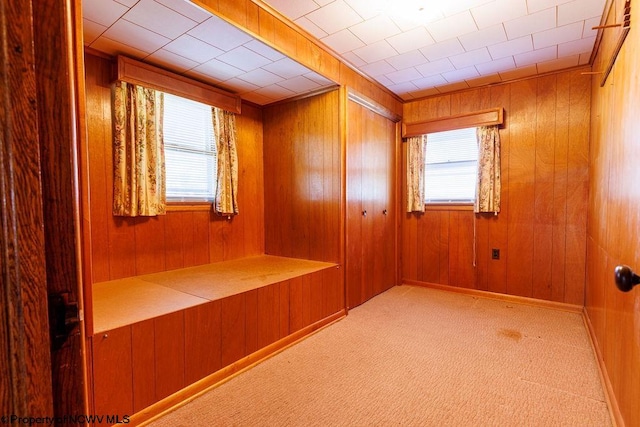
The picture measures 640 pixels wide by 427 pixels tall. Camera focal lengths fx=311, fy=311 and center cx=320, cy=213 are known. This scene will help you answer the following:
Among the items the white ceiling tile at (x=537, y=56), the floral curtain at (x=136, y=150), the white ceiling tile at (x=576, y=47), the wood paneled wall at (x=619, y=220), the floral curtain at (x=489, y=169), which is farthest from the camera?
the floral curtain at (x=489, y=169)

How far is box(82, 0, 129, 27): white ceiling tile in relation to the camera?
1.74 m

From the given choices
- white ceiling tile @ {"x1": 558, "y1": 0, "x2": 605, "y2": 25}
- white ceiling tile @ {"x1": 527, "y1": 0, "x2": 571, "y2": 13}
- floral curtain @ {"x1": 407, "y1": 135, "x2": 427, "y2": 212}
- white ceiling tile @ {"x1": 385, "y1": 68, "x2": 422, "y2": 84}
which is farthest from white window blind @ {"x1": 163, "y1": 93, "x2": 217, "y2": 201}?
white ceiling tile @ {"x1": 558, "y1": 0, "x2": 605, "y2": 25}

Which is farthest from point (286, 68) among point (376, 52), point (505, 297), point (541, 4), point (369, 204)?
point (505, 297)

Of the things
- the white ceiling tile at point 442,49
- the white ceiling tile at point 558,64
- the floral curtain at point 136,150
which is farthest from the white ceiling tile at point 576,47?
the floral curtain at point 136,150

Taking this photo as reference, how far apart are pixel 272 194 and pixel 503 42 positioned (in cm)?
255

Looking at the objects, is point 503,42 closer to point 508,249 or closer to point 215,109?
point 508,249

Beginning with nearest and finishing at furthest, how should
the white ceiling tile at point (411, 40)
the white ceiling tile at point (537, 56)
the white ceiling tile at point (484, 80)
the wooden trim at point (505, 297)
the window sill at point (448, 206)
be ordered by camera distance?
the white ceiling tile at point (411, 40) < the white ceiling tile at point (537, 56) < the wooden trim at point (505, 297) < the white ceiling tile at point (484, 80) < the window sill at point (448, 206)

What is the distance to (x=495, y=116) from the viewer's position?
336 cm

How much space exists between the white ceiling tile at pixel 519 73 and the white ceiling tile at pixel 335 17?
185cm

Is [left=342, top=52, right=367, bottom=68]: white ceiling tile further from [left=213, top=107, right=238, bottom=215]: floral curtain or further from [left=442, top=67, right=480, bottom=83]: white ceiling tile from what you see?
[left=213, top=107, right=238, bottom=215]: floral curtain

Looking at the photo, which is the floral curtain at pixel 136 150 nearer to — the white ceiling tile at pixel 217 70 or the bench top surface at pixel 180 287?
the white ceiling tile at pixel 217 70

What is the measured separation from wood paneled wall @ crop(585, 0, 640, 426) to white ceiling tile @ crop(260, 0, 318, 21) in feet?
5.62

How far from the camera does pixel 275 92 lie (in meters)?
3.10

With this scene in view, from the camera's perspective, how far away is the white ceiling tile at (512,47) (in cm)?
257
